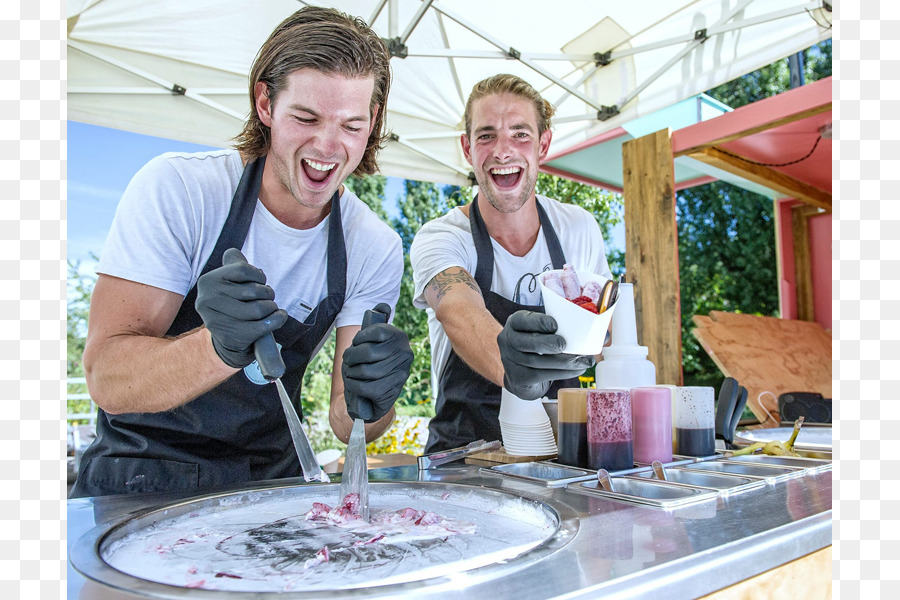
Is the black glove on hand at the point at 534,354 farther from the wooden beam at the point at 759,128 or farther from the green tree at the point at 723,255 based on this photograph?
the green tree at the point at 723,255

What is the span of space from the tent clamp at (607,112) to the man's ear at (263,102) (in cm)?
256

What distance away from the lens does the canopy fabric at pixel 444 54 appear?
301 centimetres

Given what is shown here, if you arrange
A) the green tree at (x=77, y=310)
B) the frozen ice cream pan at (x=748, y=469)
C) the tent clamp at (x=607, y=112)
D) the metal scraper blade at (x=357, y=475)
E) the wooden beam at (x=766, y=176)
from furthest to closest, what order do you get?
the green tree at (x=77, y=310) < the wooden beam at (x=766, y=176) < the tent clamp at (x=607, y=112) < the frozen ice cream pan at (x=748, y=469) < the metal scraper blade at (x=357, y=475)

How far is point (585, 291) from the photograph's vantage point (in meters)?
1.19

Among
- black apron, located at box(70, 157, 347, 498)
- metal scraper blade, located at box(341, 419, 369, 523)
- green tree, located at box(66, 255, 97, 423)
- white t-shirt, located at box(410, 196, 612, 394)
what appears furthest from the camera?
green tree, located at box(66, 255, 97, 423)

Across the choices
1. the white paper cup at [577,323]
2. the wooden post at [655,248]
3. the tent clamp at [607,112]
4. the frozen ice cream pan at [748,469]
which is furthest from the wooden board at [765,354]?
the white paper cup at [577,323]

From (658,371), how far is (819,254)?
9.61 feet

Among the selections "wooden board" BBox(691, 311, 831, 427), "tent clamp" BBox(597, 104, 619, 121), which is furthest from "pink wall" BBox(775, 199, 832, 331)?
"tent clamp" BBox(597, 104, 619, 121)

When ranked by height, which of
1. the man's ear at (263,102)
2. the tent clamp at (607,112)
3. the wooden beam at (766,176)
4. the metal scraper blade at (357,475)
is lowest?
the metal scraper blade at (357,475)

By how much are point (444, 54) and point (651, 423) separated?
7.76ft

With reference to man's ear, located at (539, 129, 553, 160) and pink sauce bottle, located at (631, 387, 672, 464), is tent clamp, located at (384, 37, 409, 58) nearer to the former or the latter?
man's ear, located at (539, 129, 553, 160)

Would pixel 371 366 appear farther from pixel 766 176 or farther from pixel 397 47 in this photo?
pixel 766 176

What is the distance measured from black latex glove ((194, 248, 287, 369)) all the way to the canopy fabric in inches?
87.8

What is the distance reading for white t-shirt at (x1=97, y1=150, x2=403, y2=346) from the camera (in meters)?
1.45
